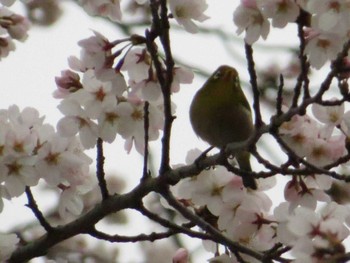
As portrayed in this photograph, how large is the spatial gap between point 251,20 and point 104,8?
48 cm

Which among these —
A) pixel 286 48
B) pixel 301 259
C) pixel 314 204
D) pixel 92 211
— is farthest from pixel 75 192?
pixel 286 48

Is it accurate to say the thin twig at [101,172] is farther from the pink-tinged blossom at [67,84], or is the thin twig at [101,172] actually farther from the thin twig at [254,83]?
the thin twig at [254,83]

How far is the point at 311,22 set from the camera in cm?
251

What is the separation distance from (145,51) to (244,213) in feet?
1.99

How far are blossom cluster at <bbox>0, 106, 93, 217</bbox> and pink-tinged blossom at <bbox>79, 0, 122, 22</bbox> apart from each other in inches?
15.6

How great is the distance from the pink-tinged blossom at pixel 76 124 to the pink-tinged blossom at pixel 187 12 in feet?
1.41

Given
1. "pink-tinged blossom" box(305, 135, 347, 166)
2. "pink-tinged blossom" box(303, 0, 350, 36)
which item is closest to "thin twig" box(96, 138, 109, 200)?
"pink-tinged blossom" box(305, 135, 347, 166)

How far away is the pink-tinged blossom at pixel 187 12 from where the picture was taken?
8.75ft

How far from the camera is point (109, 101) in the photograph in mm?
2822

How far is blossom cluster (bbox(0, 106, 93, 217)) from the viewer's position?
272 centimetres

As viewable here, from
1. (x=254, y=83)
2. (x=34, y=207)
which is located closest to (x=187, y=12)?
(x=254, y=83)

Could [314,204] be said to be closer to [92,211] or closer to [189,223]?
[189,223]

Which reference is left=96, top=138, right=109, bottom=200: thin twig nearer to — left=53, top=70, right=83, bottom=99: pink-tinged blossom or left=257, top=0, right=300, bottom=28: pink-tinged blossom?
left=53, top=70, right=83, bottom=99: pink-tinged blossom

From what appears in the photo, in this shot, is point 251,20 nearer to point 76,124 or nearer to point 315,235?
point 76,124
